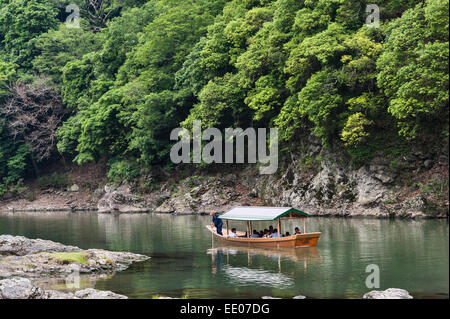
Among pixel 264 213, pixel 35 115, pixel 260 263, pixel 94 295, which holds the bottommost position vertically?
pixel 260 263

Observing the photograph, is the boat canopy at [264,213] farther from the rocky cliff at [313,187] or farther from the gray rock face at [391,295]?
the gray rock face at [391,295]

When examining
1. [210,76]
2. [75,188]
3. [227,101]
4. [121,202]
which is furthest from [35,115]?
[227,101]

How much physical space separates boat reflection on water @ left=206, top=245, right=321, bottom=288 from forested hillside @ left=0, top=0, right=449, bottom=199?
813cm

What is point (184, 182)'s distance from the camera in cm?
4750

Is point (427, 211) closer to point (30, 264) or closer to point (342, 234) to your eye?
point (342, 234)

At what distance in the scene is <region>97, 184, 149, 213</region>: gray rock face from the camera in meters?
49.2

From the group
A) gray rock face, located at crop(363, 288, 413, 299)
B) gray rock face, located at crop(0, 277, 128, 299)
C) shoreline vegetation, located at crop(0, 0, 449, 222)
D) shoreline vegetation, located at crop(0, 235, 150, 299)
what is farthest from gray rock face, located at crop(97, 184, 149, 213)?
gray rock face, located at crop(363, 288, 413, 299)

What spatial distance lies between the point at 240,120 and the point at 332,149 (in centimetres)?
966

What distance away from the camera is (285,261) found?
21062mm

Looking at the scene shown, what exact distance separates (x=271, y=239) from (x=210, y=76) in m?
22.3

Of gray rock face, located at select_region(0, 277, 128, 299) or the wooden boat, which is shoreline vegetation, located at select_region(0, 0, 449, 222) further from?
gray rock face, located at select_region(0, 277, 128, 299)

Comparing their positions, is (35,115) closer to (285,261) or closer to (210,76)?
(210,76)

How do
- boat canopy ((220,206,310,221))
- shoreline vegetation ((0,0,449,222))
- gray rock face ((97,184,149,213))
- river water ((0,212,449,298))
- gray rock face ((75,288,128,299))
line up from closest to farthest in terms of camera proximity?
gray rock face ((75,288,128,299))
river water ((0,212,449,298))
boat canopy ((220,206,310,221))
shoreline vegetation ((0,0,449,222))
gray rock face ((97,184,149,213))

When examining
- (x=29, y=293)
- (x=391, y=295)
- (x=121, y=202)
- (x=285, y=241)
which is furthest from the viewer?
(x=121, y=202)
